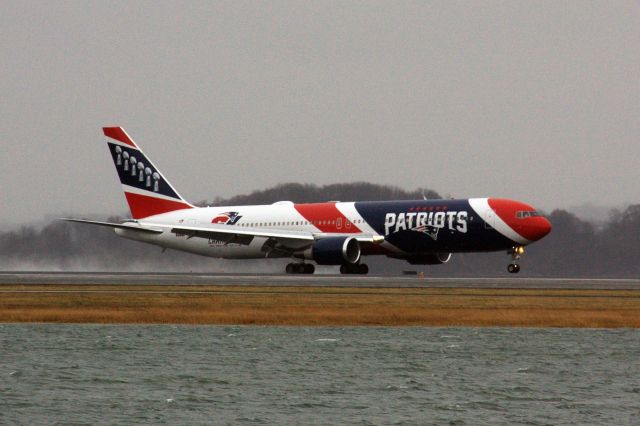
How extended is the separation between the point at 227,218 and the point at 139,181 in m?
8.80

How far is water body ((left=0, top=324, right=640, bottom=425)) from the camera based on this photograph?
2300cm

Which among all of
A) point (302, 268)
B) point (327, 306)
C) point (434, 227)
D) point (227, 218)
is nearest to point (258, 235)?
point (302, 268)

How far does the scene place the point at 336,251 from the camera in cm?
7100

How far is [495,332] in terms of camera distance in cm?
3719

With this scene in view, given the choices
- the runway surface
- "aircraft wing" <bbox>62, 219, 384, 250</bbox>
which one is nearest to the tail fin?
"aircraft wing" <bbox>62, 219, 384, 250</bbox>

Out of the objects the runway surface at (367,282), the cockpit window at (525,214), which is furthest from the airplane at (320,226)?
the runway surface at (367,282)

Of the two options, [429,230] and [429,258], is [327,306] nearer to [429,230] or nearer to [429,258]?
[429,230]

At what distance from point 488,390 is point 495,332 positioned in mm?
11350

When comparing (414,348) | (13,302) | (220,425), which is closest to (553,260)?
(13,302)

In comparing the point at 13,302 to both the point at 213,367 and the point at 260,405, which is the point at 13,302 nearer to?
the point at 213,367

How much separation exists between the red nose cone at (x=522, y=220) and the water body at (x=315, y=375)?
3178 cm

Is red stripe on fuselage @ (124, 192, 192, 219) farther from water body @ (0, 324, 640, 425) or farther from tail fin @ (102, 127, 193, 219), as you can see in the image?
water body @ (0, 324, 640, 425)

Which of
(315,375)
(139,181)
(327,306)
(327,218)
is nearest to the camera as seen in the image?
(315,375)

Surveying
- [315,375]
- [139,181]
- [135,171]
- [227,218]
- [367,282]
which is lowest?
[315,375]
